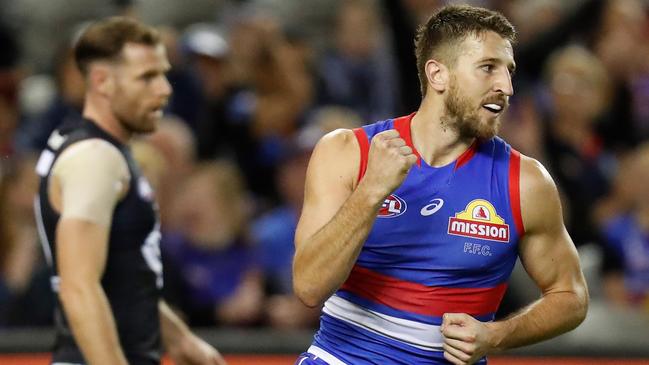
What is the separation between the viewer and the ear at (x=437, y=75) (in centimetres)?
432

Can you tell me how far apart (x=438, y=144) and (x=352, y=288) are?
556 mm

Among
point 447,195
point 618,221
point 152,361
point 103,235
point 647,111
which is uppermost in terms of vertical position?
point 647,111

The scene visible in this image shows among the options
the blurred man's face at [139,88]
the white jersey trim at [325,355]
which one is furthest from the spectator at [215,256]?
the white jersey trim at [325,355]

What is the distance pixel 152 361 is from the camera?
506cm

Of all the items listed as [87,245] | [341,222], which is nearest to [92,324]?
[87,245]

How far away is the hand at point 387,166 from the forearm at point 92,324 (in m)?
1.21

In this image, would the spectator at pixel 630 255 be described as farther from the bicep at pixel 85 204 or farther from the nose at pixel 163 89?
the bicep at pixel 85 204

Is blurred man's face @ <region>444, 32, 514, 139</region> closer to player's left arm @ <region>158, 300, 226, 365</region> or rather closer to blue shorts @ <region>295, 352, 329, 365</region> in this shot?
blue shorts @ <region>295, 352, 329, 365</region>

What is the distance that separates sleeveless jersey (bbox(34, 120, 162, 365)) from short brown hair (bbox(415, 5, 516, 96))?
4.14ft

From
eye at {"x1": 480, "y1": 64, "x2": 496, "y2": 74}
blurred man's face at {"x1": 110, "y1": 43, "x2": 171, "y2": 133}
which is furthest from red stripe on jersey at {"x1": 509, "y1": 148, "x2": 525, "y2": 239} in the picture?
blurred man's face at {"x1": 110, "y1": 43, "x2": 171, "y2": 133}

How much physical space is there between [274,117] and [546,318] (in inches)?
191

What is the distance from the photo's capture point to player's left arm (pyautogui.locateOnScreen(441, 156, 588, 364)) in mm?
4312

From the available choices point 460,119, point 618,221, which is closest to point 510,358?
point 618,221

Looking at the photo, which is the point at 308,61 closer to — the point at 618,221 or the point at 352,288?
the point at 618,221
